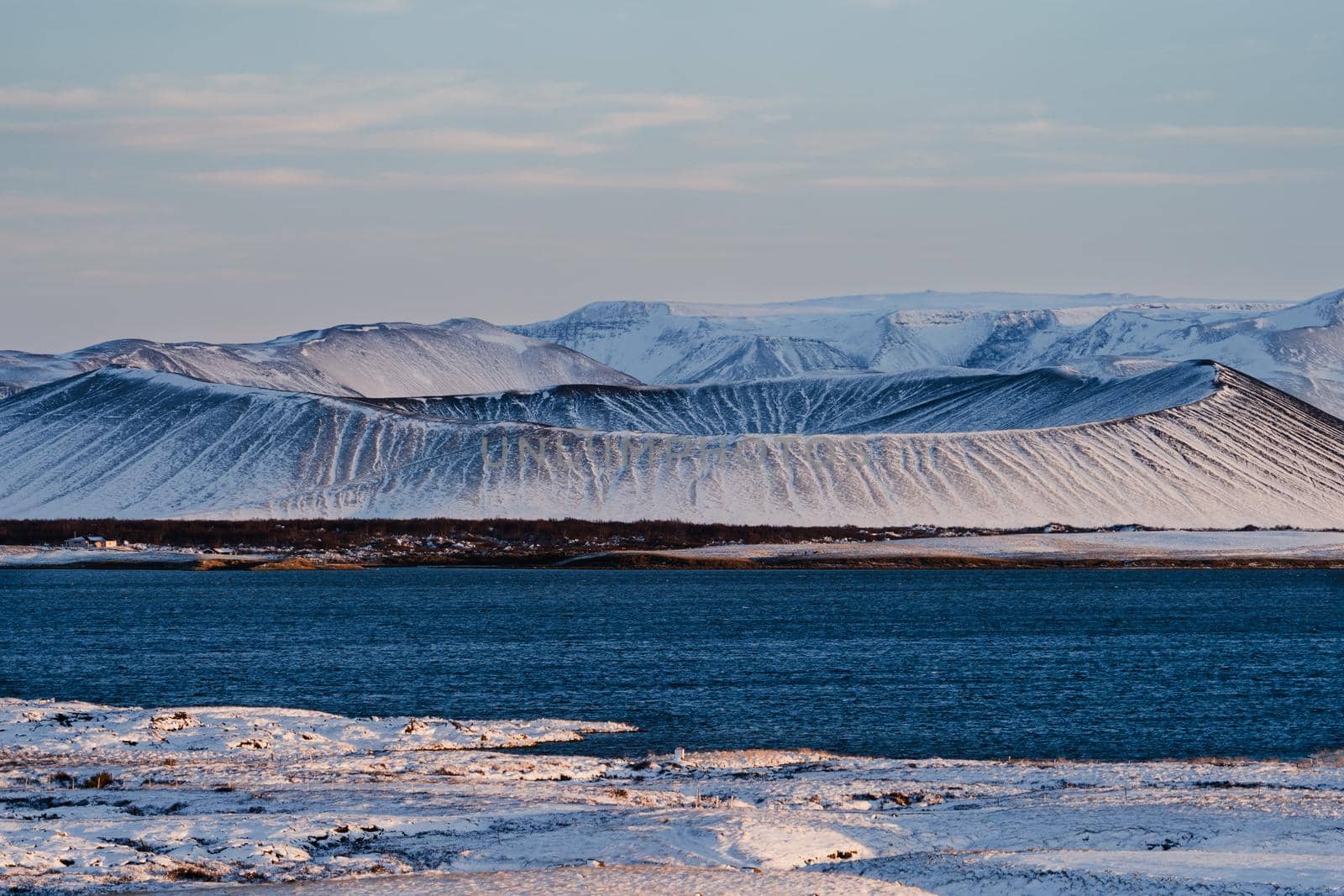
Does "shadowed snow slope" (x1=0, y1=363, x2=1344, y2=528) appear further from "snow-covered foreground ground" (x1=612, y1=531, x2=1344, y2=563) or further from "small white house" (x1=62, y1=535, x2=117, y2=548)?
"small white house" (x1=62, y1=535, x2=117, y2=548)

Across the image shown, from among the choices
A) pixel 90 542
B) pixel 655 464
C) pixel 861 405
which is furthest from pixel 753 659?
pixel 861 405

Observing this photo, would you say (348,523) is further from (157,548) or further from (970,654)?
(970,654)

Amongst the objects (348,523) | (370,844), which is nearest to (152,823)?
(370,844)

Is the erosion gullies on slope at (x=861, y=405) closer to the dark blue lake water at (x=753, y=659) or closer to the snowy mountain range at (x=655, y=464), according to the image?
the snowy mountain range at (x=655, y=464)

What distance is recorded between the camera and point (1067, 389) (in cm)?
17562

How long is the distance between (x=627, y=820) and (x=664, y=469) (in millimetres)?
110751

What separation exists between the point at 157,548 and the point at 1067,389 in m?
100.0

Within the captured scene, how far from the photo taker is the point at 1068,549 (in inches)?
4053

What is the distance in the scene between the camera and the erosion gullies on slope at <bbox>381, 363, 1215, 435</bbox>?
166250 mm

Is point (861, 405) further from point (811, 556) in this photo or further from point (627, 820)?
point (627, 820)

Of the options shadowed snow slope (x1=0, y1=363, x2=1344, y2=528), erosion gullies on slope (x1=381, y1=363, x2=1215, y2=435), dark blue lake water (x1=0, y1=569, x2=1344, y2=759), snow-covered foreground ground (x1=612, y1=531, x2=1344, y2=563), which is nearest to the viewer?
dark blue lake water (x1=0, y1=569, x2=1344, y2=759)

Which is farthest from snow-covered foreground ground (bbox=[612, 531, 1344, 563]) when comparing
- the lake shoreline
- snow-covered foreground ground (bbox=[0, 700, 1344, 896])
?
snow-covered foreground ground (bbox=[0, 700, 1344, 896])

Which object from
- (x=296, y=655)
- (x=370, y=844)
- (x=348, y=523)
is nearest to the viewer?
(x=370, y=844)

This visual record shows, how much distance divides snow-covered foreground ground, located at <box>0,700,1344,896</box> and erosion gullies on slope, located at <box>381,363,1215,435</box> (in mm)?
137642
